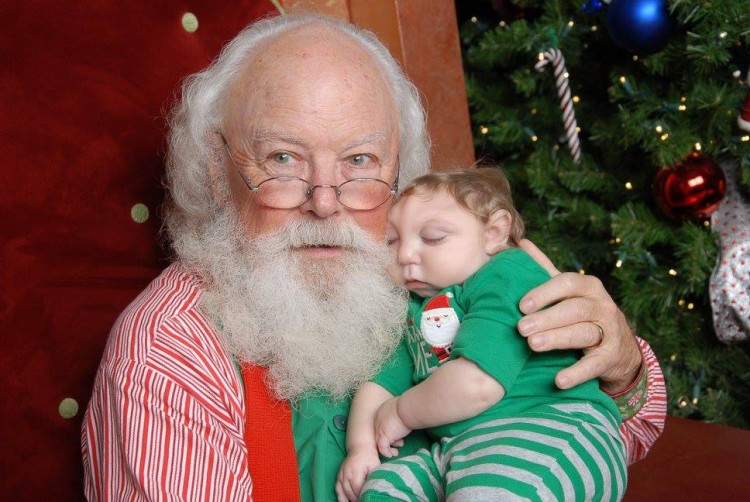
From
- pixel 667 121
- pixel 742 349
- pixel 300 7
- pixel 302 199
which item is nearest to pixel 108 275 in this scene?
pixel 302 199

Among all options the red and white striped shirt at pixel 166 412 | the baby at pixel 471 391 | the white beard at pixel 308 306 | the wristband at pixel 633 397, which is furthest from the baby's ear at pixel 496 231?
the red and white striped shirt at pixel 166 412

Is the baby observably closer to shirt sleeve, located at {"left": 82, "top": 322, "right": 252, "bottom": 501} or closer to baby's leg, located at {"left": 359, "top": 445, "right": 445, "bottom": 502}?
baby's leg, located at {"left": 359, "top": 445, "right": 445, "bottom": 502}

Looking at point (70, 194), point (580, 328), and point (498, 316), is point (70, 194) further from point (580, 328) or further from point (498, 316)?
point (580, 328)

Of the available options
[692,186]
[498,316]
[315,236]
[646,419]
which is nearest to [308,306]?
[315,236]

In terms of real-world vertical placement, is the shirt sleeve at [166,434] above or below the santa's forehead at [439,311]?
below

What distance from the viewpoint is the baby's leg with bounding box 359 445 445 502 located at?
1260 millimetres

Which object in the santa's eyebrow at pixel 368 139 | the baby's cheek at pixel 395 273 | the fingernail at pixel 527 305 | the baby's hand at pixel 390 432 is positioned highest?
the santa's eyebrow at pixel 368 139

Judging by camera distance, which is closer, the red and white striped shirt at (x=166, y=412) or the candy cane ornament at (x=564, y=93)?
the red and white striped shirt at (x=166, y=412)

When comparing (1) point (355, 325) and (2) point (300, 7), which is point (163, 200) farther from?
(2) point (300, 7)

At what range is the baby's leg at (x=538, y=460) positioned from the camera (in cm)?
114

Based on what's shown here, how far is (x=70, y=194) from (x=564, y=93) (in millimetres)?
2035

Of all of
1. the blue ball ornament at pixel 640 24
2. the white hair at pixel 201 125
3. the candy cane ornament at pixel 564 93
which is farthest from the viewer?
the candy cane ornament at pixel 564 93

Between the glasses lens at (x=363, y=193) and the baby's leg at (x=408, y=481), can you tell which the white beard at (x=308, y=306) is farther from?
the baby's leg at (x=408, y=481)

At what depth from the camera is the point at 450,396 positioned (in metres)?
1.28
